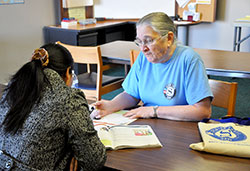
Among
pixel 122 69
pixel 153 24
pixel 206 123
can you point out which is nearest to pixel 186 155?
pixel 206 123

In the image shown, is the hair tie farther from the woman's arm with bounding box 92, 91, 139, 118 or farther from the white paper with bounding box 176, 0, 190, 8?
the white paper with bounding box 176, 0, 190, 8

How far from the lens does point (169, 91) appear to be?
1742mm

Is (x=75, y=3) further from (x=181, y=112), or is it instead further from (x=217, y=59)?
(x=181, y=112)

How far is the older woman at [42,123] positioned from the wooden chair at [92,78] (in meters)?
1.71

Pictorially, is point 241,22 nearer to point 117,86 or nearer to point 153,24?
point 117,86

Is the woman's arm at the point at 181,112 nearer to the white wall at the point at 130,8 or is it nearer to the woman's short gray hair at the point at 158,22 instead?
the woman's short gray hair at the point at 158,22

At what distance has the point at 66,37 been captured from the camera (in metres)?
4.36

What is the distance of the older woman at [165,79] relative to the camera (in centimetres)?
163

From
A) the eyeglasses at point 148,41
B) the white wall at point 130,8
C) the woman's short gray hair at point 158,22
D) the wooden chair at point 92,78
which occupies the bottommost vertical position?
the wooden chair at point 92,78

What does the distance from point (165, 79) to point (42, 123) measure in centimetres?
87

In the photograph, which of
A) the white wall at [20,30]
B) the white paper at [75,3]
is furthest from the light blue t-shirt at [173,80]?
the white paper at [75,3]

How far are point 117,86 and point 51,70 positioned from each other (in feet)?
6.86

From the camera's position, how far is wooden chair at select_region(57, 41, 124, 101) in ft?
9.34

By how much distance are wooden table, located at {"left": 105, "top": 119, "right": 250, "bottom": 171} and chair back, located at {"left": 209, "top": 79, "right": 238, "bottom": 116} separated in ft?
1.56
